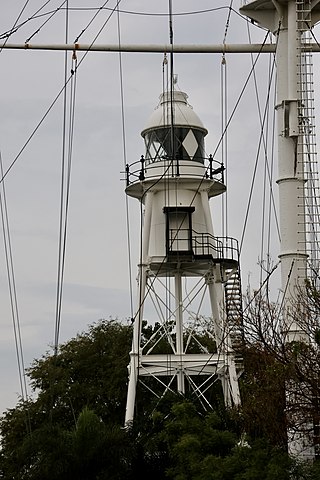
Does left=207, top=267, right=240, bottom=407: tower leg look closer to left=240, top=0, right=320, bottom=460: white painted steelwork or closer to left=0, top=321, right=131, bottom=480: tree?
left=0, top=321, right=131, bottom=480: tree

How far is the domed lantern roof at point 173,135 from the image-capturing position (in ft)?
142

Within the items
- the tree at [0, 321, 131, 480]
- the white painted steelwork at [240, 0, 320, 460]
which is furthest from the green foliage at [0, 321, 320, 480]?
the white painted steelwork at [240, 0, 320, 460]

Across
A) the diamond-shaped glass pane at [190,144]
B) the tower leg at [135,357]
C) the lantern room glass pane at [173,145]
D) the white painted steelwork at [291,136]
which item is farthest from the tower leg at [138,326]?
the white painted steelwork at [291,136]

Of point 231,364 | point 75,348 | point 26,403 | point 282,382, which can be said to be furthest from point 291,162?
point 75,348

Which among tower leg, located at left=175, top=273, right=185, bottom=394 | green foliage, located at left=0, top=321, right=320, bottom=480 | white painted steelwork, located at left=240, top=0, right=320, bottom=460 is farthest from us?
tower leg, located at left=175, top=273, right=185, bottom=394

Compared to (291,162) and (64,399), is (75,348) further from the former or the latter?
(291,162)

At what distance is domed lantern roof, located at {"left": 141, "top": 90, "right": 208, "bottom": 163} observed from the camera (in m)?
43.2

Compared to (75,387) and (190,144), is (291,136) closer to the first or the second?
(190,144)

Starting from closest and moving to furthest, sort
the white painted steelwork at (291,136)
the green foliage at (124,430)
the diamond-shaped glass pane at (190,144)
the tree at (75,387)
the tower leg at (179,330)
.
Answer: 1. the green foliage at (124,430)
2. the white painted steelwork at (291,136)
3. the tower leg at (179,330)
4. the diamond-shaped glass pane at (190,144)
5. the tree at (75,387)

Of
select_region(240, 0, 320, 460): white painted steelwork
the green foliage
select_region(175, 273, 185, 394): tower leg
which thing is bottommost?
the green foliage

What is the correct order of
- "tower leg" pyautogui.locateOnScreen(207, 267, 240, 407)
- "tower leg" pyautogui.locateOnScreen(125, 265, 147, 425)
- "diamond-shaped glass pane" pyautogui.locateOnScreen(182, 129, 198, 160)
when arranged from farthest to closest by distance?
"diamond-shaped glass pane" pyautogui.locateOnScreen(182, 129, 198, 160) → "tower leg" pyautogui.locateOnScreen(125, 265, 147, 425) → "tower leg" pyautogui.locateOnScreen(207, 267, 240, 407)

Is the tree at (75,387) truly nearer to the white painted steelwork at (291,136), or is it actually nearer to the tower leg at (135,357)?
the tower leg at (135,357)

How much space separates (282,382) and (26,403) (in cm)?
2355

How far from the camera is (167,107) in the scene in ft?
142
